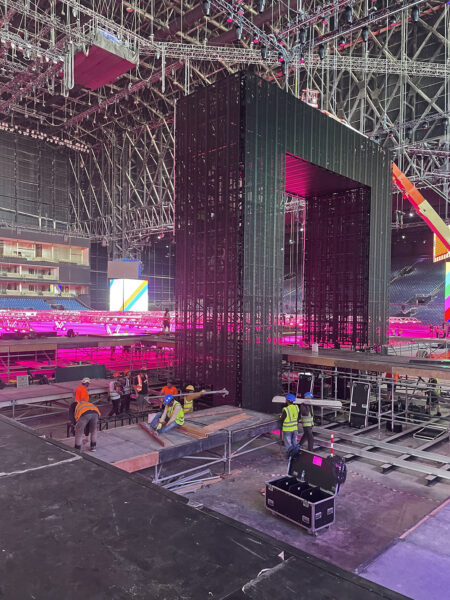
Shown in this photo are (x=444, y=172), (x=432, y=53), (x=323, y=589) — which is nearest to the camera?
(x=323, y=589)

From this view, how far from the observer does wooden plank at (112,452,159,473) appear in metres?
7.48

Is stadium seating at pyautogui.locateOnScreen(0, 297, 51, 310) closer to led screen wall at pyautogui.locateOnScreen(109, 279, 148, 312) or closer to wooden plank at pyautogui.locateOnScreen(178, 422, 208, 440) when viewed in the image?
led screen wall at pyautogui.locateOnScreen(109, 279, 148, 312)

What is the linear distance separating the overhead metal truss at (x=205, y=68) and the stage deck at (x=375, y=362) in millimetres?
12300

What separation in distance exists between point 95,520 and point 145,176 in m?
39.1

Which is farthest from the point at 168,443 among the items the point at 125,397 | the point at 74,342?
the point at 74,342

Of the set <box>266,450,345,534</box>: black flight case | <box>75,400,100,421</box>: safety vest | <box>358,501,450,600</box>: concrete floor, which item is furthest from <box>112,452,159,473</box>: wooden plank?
<box>358,501,450,600</box>: concrete floor

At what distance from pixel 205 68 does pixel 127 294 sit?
21.8 meters

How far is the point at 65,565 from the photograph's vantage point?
8.71ft

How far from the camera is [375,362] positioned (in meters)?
13.7

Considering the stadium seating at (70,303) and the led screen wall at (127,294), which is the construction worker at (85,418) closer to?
the led screen wall at (127,294)

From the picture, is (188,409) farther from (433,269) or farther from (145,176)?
(433,269)

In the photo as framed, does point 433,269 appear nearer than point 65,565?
No

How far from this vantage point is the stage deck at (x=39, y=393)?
12.3 m

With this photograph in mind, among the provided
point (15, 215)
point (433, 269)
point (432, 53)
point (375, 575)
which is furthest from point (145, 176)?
point (375, 575)
